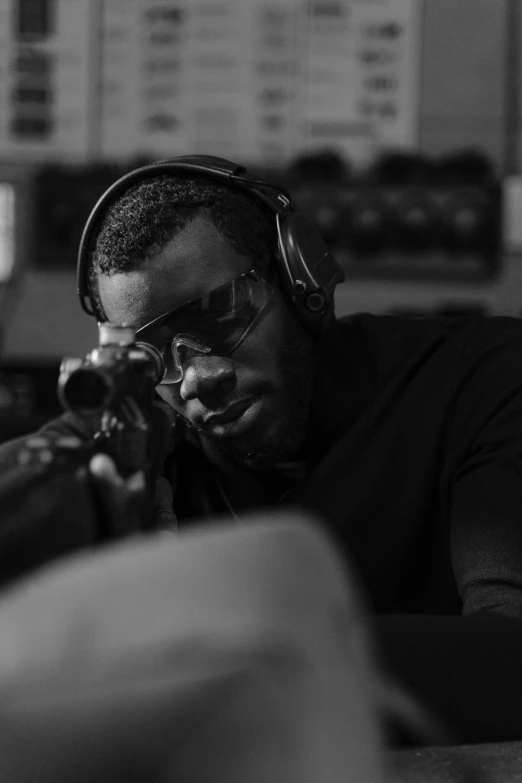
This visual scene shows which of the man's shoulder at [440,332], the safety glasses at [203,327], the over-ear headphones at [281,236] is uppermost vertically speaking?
the over-ear headphones at [281,236]

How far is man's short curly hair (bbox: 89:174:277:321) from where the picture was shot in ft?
3.15

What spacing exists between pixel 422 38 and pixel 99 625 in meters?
3.03

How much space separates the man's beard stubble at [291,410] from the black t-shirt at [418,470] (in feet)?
0.18

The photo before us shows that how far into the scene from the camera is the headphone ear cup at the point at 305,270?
100 centimetres

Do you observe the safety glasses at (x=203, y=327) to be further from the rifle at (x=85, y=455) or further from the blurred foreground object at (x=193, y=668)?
the blurred foreground object at (x=193, y=668)

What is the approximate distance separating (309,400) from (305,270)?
0.47 ft

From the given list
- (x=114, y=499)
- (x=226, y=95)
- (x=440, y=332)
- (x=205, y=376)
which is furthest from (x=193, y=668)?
(x=226, y=95)

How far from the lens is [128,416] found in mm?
501

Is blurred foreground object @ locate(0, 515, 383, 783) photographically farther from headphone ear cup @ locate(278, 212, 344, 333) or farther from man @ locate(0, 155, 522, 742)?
headphone ear cup @ locate(278, 212, 344, 333)

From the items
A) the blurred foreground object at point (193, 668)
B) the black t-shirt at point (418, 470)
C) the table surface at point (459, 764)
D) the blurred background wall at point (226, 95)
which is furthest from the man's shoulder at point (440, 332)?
the blurred background wall at point (226, 95)

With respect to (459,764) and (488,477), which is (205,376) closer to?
(488,477)

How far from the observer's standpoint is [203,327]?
3.05 feet

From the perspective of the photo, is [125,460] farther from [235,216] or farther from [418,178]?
[418,178]

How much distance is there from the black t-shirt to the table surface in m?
0.25
